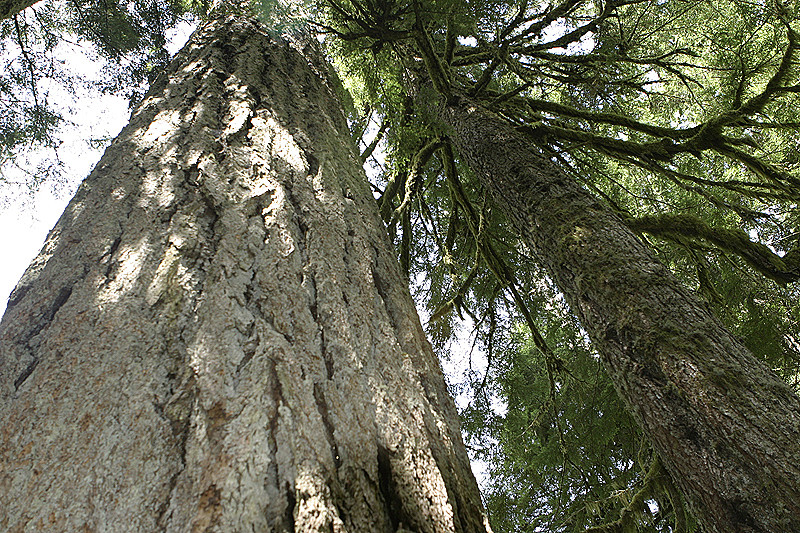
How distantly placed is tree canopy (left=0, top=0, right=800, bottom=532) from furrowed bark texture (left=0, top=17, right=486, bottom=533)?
191 centimetres

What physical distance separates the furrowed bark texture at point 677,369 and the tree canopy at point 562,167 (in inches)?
26.1

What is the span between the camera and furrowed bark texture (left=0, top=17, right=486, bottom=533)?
682 millimetres

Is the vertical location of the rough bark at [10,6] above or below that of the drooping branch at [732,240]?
above

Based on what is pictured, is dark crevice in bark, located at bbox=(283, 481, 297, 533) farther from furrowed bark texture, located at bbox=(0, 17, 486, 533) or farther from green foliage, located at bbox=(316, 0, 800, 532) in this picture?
green foliage, located at bbox=(316, 0, 800, 532)

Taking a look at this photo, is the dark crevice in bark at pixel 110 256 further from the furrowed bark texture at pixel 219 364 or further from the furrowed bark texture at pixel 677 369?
the furrowed bark texture at pixel 677 369

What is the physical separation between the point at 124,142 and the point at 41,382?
919mm

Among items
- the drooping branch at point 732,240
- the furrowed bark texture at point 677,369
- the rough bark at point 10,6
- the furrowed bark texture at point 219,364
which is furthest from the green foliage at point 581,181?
the furrowed bark texture at point 219,364

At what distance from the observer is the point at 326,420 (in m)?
0.83

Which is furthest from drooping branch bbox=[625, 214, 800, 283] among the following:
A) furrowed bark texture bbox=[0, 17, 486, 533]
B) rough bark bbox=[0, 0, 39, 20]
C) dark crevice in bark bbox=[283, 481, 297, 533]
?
rough bark bbox=[0, 0, 39, 20]

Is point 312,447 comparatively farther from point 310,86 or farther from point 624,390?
point 624,390

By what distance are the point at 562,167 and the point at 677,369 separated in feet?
6.88

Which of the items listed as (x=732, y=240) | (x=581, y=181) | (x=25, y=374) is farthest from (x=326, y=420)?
(x=581, y=181)

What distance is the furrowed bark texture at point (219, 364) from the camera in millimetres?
682

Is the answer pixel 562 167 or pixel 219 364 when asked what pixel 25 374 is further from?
pixel 562 167
